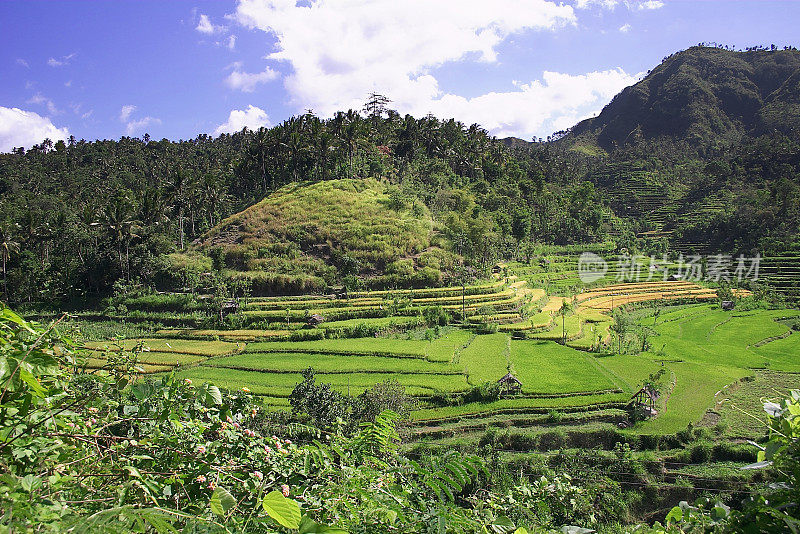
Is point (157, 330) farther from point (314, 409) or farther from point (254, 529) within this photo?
point (254, 529)

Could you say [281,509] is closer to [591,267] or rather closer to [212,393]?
[212,393]

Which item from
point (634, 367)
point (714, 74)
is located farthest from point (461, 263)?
point (714, 74)

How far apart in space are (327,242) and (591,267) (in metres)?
25.6

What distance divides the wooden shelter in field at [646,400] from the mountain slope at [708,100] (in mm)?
95207

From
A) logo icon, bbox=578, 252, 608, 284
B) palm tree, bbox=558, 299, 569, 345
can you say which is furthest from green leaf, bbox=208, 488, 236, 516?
logo icon, bbox=578, 252, 608, 284

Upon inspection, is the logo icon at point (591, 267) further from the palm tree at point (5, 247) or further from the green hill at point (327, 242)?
the palm tree at point (5, 247)

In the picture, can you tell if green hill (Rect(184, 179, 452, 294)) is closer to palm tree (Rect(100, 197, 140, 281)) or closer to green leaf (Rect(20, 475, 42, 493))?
palm tree (Rect(100, 197, 140, 281))

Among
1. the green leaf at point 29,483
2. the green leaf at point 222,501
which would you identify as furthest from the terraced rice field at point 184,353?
the green leaf at point 222,501

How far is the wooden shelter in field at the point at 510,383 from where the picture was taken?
18969 mm

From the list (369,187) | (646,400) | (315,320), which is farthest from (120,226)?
(646,400)

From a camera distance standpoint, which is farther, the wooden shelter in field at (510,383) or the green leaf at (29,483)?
the wooden shelter in field at (510,383)

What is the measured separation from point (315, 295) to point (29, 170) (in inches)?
2116

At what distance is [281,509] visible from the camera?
3.67 ft

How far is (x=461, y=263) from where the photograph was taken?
36344mm
